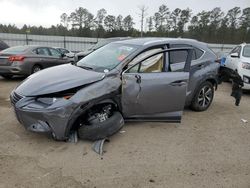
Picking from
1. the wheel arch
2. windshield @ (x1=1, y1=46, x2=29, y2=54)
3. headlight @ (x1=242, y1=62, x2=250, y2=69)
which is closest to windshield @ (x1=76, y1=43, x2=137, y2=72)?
Answer: the wheel arch

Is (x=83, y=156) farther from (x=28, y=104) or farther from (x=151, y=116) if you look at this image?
(x=151, y=116)

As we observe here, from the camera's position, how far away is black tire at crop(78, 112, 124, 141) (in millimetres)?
4199

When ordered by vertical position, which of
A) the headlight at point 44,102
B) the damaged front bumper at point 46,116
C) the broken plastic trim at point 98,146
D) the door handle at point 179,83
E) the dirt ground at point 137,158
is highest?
the door handle at point 179,83

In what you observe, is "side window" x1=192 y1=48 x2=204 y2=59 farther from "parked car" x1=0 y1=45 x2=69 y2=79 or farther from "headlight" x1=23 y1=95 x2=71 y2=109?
"parked car" x1=0 y1=45 x2=69 y2=79

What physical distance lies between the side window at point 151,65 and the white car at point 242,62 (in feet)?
14.9

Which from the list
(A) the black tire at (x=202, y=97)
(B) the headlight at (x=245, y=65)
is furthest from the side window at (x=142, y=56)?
(B) the headlight at (x=245, y=65)

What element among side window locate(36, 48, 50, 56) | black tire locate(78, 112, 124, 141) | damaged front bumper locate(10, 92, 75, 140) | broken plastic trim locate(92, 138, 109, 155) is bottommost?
broken plastic trim locate(92, 138, 109, 155)

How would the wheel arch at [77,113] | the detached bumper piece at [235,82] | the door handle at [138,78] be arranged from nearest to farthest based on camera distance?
the wheel arch at [77,113] < the door handle at [138,78] < the detached bumper piece at [235,82]

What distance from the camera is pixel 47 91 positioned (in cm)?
400

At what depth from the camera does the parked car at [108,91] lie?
3969 mm

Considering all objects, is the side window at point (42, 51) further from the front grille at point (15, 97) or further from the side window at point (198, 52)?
the side window at point (198, 52)

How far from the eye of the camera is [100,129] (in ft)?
13.9

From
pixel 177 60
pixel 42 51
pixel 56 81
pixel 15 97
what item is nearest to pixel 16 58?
pixel 42 51

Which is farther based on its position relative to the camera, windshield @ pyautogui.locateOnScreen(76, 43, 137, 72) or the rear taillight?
the rear taillight
